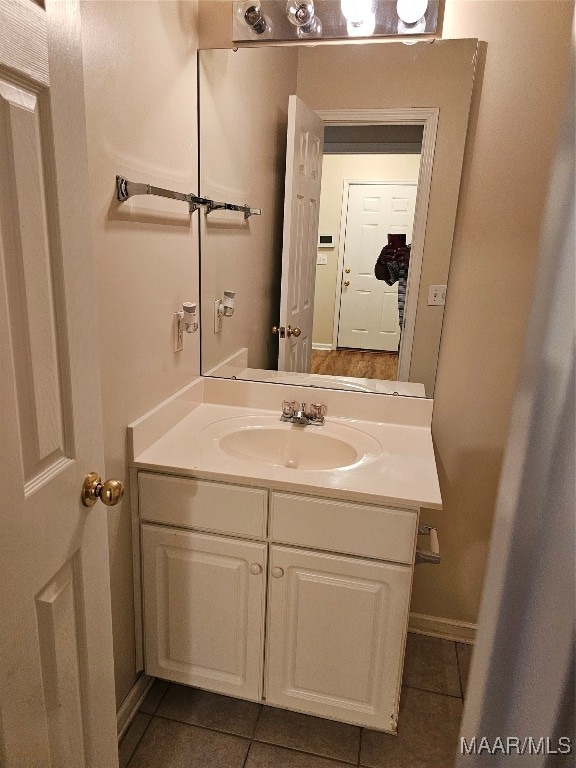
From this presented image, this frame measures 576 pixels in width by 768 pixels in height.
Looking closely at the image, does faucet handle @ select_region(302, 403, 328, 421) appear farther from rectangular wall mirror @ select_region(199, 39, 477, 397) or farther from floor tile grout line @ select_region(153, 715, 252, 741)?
floor tile grout line @ select_region(153, 715, 252, 741)

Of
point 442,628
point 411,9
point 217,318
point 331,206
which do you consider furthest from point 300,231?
point 442,628

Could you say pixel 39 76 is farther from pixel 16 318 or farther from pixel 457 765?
pixel 457 765

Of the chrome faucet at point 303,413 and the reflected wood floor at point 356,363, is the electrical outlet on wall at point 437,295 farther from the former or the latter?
the chrome faucet at point 303,413

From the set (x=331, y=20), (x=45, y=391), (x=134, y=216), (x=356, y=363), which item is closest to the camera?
(x=45, y=391)

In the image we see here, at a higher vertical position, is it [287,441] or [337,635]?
[287,441]

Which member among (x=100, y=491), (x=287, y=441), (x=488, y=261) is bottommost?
(x=287, y=441)

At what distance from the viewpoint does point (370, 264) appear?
1.68 m

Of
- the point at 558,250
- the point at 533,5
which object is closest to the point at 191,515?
the point at 558,250

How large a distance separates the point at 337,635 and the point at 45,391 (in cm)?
102

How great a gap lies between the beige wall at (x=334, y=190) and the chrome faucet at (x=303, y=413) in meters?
0.25

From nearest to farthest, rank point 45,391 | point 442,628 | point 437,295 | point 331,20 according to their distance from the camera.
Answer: point 45,391
point 331,20
point 437,295
point 442,628

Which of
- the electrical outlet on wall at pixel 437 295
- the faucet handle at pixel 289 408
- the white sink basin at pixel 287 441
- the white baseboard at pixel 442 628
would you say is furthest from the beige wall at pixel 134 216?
the white baseboard at pixel 442 628

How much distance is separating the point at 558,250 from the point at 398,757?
5.12 feet

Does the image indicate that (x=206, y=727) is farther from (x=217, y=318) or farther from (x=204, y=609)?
(x=217, y=318)
